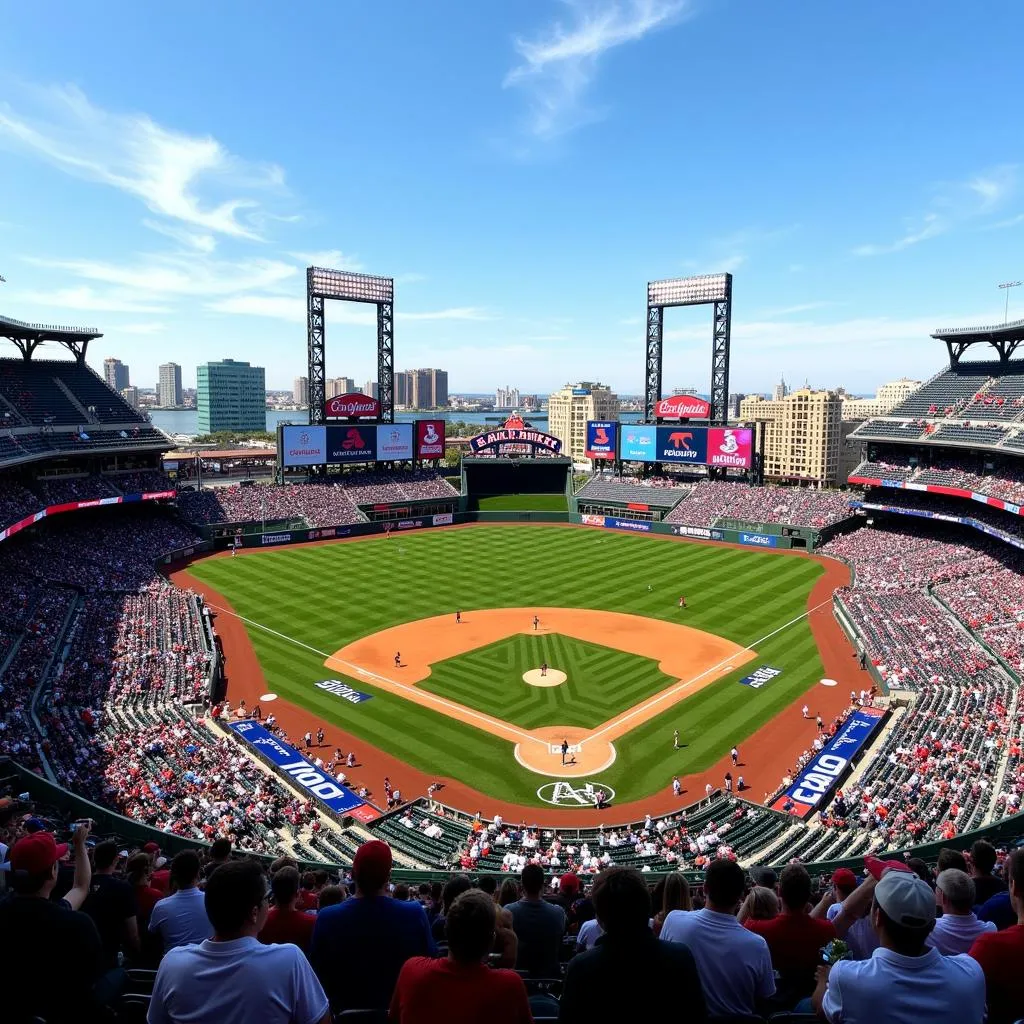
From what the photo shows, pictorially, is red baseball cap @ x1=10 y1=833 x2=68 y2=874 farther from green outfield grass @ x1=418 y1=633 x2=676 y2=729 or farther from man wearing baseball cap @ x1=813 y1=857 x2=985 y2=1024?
green outfield grass @ x1=418 y1=633 x2=676 y2=729

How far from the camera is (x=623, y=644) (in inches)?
1645

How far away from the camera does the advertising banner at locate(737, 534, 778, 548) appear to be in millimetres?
67625

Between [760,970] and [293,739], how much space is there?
92.1ft

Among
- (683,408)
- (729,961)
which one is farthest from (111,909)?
(683,408)

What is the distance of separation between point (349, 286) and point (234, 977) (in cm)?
8509

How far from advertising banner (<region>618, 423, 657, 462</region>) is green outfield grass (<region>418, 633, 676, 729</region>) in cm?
4517

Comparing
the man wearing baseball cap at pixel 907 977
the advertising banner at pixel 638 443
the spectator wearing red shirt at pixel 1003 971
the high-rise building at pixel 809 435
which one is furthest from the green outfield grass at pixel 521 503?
the high-rise building at pixel 809 435

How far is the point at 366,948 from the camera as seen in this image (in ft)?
16.8

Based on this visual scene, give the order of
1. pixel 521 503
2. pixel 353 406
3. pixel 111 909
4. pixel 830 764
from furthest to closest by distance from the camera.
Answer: pixel 521 503, pixel 353 406, pixel 830 764, pixel 111 909

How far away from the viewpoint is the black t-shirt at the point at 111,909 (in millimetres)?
6406

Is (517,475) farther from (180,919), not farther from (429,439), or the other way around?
(180,919)

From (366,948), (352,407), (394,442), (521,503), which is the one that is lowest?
(521,503)

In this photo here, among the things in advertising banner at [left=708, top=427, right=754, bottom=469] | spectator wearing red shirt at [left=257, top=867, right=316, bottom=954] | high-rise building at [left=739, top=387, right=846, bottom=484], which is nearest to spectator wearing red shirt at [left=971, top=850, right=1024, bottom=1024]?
spectator wearing red shirt at [left=257, top=867, right=316, bottom=954]

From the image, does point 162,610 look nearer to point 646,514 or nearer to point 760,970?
point 760,970
